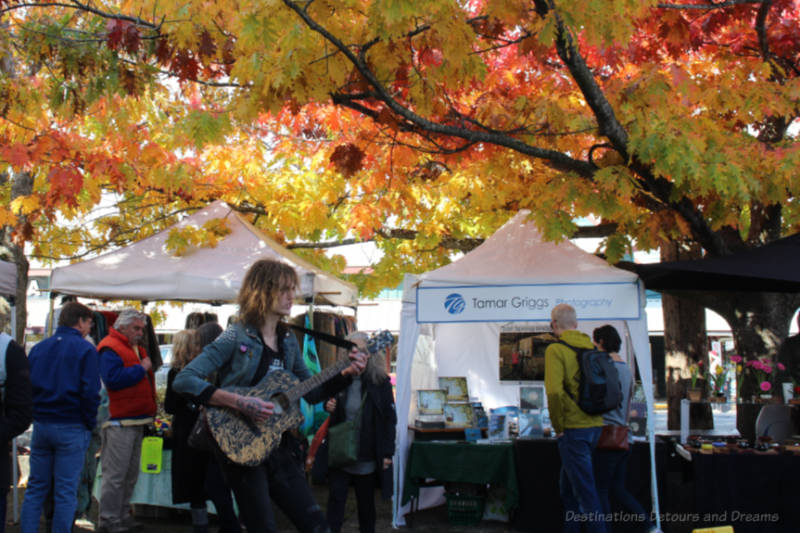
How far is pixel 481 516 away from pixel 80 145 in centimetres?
634

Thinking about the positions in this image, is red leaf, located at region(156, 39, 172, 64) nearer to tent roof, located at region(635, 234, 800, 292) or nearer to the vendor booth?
the vendor booth

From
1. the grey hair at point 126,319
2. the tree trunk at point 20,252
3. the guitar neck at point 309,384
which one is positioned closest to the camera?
the guitar neck at point 309,384

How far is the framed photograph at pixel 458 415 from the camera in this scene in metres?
7.57

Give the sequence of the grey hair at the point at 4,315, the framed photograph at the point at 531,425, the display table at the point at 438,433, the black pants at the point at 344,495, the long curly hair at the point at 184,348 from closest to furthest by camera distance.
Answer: the black pants at the point at 344,495, the long curly hair at the point at 184,348, the framed photograph at the point at 531,425, the display table at the point at 438,433, the grey hair at the point at 4,315

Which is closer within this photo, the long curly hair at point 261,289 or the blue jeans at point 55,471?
the long curly hair at point 261,289

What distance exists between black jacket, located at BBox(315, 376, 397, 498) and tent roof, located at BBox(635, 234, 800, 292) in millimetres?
2611

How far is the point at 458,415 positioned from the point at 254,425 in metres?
4.55

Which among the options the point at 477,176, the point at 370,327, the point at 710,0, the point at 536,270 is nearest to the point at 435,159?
the point at 477,176

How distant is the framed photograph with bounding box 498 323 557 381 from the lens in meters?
9.28

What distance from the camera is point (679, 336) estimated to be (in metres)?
9.41

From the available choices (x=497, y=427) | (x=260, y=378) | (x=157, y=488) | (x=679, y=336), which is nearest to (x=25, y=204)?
(x=157, y=488)

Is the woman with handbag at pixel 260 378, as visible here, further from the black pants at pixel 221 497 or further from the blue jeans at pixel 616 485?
the blue jeans at pixel 616 485

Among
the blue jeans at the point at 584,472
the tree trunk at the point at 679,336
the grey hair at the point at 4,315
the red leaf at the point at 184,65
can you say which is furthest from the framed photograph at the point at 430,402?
the grey hair at the point at 4,315

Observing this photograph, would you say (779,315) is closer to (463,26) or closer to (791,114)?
(791,114)
